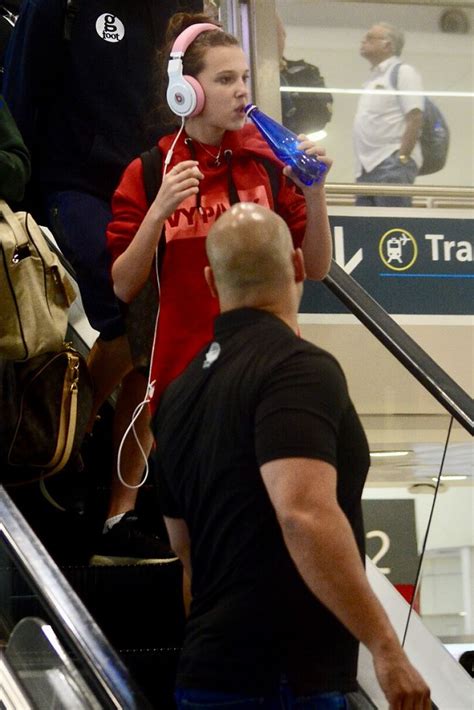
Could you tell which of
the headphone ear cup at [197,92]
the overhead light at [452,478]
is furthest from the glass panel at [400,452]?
the headphone ear cup at [197,92]

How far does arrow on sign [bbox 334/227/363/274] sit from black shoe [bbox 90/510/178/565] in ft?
9.11

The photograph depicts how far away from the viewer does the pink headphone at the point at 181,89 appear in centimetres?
317

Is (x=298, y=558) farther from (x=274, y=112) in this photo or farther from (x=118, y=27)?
(x=274, y=112)

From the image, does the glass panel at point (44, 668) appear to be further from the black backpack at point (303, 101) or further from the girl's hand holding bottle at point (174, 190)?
the black backpack at point (303, 101)

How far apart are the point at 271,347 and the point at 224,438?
17cm

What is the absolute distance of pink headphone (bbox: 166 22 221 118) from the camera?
3.17 meters

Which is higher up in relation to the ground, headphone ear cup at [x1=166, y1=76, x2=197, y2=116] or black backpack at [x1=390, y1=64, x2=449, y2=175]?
headphone ear cup at [x1=166, y1=76, x2=197, y2=116]

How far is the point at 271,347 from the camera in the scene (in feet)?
7.36

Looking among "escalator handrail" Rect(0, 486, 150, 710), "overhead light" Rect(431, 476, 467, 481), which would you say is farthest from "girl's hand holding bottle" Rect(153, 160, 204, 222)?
"overhead light" Rect(431, 476, 467, 481)

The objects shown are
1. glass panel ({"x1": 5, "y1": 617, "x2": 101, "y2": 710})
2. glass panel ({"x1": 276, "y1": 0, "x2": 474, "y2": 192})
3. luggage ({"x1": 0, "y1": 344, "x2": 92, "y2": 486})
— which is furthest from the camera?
glass panel ({"x1": 276, "y1": 0, "x2": 474, "y2": 192})

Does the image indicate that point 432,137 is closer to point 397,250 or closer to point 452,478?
point 397,250

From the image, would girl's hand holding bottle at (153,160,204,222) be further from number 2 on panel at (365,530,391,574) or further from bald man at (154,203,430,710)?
number 2 on panel at (365,530,391,574)

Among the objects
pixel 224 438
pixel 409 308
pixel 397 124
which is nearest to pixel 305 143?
pixel 224 438

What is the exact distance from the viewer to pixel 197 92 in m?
3.17
